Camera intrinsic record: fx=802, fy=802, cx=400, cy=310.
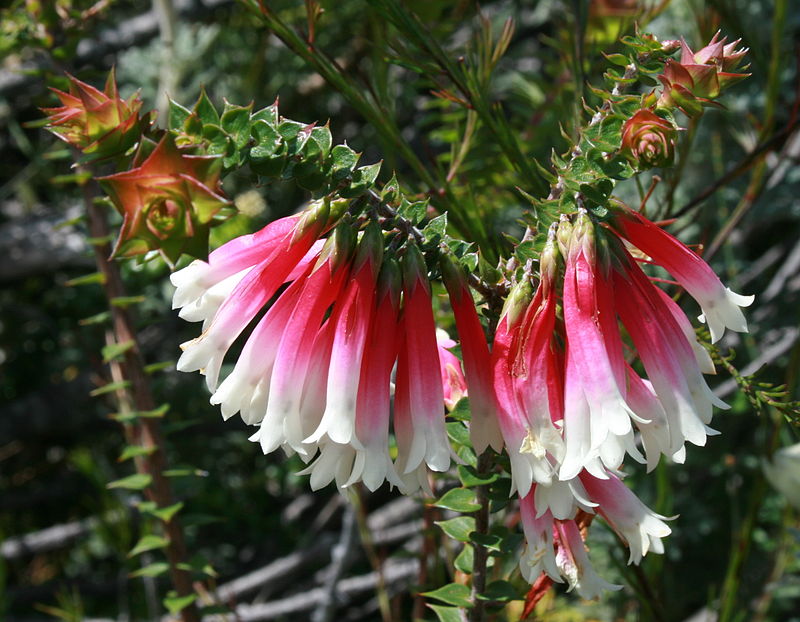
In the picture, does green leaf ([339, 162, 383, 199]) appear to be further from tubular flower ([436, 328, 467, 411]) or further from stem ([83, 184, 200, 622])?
stem ([83, 184, 200, 622])

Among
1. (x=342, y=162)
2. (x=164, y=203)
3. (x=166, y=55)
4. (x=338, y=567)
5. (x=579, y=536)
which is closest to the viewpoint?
(x=164, y=203)

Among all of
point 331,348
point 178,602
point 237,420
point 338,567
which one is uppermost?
point 331,348

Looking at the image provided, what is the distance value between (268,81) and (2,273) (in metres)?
0.77

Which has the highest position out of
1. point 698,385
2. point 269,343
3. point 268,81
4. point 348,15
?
point 698,385

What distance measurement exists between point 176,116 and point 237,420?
53.1 inches

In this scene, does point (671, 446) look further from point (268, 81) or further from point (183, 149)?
point (268, 81)

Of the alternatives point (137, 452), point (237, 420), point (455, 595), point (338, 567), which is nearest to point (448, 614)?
point (455, 595)

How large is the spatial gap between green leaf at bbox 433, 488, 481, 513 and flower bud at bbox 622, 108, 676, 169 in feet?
1.04

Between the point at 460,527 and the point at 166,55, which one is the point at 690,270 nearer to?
the point at 460,527

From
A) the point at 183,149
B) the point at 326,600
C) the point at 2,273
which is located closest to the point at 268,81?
the point at 2,273

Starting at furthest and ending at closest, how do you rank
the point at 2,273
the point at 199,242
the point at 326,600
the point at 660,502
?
the point at 2,273 < the point at 326,600 < the point at 660,502 < the point at 199,242

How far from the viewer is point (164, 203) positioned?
0.43 meters

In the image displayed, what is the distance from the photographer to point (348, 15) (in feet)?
6.45

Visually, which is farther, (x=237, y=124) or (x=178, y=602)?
(x=178, y=602)
